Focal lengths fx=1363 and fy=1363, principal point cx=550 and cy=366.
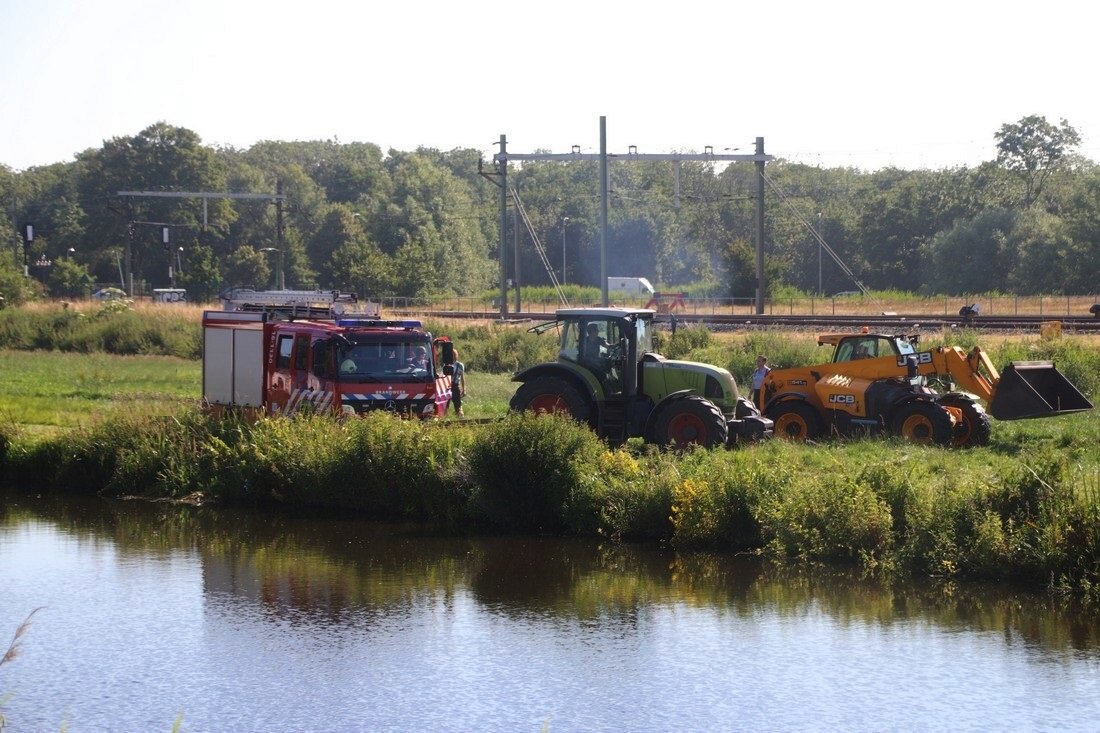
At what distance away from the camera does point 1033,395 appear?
2356cm

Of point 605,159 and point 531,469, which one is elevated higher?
point 605,159

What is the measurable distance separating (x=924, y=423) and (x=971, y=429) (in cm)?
88

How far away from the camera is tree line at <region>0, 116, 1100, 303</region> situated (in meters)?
86.8

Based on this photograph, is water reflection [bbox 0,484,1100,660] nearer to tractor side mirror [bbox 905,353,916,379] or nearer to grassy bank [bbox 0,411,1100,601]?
grassy bank [bbox 0,411,1100,601]

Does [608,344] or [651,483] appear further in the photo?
[608,344]

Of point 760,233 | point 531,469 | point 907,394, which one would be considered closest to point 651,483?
point 531,469

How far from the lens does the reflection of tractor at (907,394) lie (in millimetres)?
23594

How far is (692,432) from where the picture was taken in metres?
22.6

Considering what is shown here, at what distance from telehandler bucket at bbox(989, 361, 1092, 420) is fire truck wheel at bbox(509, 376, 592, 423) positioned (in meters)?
7.22

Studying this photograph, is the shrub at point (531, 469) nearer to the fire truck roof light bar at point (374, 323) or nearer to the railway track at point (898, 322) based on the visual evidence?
the fire truck roof light bar at point (374, 323)

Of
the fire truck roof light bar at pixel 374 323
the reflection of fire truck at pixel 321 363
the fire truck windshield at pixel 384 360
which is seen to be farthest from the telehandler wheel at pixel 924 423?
the fire truck roof light bar at pixel 374 323

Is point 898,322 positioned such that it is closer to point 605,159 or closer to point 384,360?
point 605,159

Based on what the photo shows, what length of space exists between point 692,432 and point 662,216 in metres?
93.9

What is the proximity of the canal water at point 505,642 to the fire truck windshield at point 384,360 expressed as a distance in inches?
185
